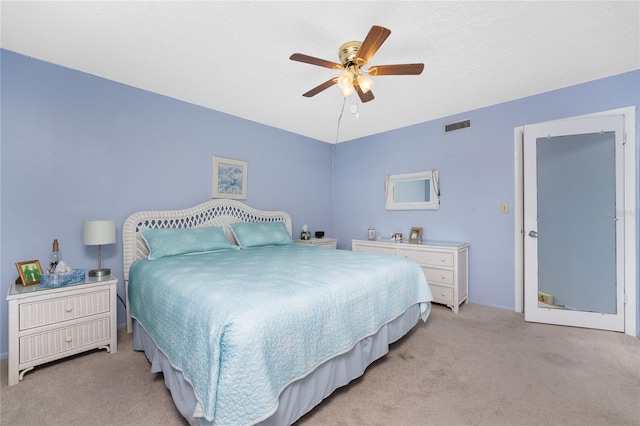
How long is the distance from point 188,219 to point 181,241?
0.58 m

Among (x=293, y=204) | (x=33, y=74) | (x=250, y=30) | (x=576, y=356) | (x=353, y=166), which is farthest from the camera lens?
(x=353, y=166)

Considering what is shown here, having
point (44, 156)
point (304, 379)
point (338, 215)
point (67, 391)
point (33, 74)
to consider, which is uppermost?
point (33, 74)

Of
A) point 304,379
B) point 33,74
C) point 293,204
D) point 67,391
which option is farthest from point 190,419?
point 293,204

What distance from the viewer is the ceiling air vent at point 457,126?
3631mm

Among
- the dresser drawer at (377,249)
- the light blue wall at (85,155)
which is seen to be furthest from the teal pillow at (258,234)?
the dresser drawer at (377,249)

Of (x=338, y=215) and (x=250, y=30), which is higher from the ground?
(x=250, y=30)

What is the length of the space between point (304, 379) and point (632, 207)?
11.4 feet

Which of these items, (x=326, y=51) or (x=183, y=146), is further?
(x=183, y=146)

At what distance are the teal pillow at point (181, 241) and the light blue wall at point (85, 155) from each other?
47 cm

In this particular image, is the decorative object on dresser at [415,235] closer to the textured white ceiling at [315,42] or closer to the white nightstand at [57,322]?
the textured white ceiling at [315,42]

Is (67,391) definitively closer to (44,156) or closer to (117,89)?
(44,156)

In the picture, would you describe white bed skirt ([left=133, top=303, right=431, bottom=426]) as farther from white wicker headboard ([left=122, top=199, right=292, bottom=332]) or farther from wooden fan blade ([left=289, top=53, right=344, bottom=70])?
wooden fan blade ([left=289, top=53, right=344, bottom=70])

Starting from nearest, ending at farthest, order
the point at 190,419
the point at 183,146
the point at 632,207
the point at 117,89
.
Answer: the point at 190,419
the point at 632,207
the point at 117,89
the point at 183,146

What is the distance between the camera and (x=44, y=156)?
7.97 feet
